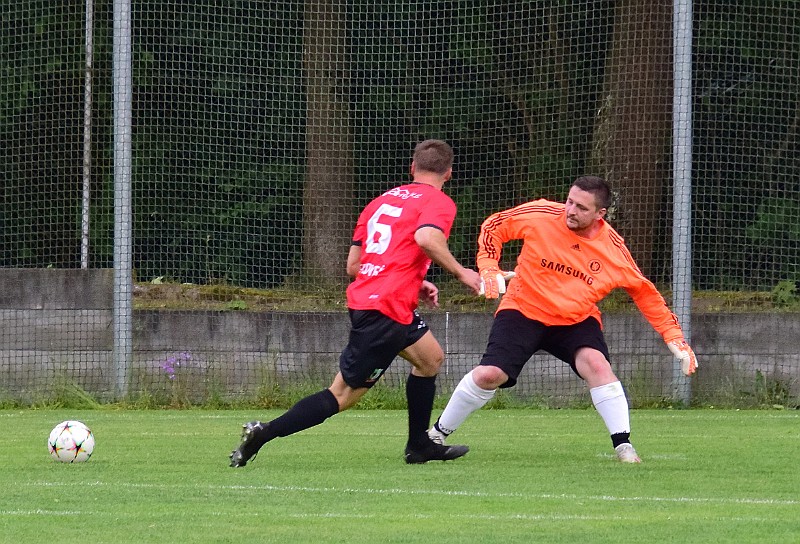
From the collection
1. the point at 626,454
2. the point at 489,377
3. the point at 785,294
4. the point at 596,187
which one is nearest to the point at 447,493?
the point at 489,377

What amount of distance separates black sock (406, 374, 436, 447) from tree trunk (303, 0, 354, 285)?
6.15 meters

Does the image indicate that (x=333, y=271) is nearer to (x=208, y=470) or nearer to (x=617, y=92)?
(x=617, y=92)

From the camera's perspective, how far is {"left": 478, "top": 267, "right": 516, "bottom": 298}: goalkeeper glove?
23.6ft

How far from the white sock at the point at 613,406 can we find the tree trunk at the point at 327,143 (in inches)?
253

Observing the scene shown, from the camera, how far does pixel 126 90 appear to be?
13.0m

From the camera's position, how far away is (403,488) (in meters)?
6.51

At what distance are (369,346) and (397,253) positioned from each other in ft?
1.75

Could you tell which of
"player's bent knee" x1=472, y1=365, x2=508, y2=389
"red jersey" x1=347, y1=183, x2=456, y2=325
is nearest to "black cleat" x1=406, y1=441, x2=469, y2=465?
"player's bent knee" x1=472, y1=365, x2=508, y2=389

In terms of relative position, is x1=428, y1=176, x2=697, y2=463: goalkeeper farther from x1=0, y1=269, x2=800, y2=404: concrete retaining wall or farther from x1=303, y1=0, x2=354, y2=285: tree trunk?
x1=303, y1=0, x2=354, y2=285: tree trunk

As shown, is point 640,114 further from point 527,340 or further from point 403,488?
point 403,488

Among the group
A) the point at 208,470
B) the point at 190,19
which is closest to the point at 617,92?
the point at 190,19

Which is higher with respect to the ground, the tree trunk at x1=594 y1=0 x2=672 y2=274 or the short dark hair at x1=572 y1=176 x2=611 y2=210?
the tree trunk at x1=594 y1=0 x2=672 y2=274

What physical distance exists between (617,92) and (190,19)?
14.5ft

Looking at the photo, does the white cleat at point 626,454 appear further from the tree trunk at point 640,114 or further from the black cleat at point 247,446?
the tree trunk at point 640,114
